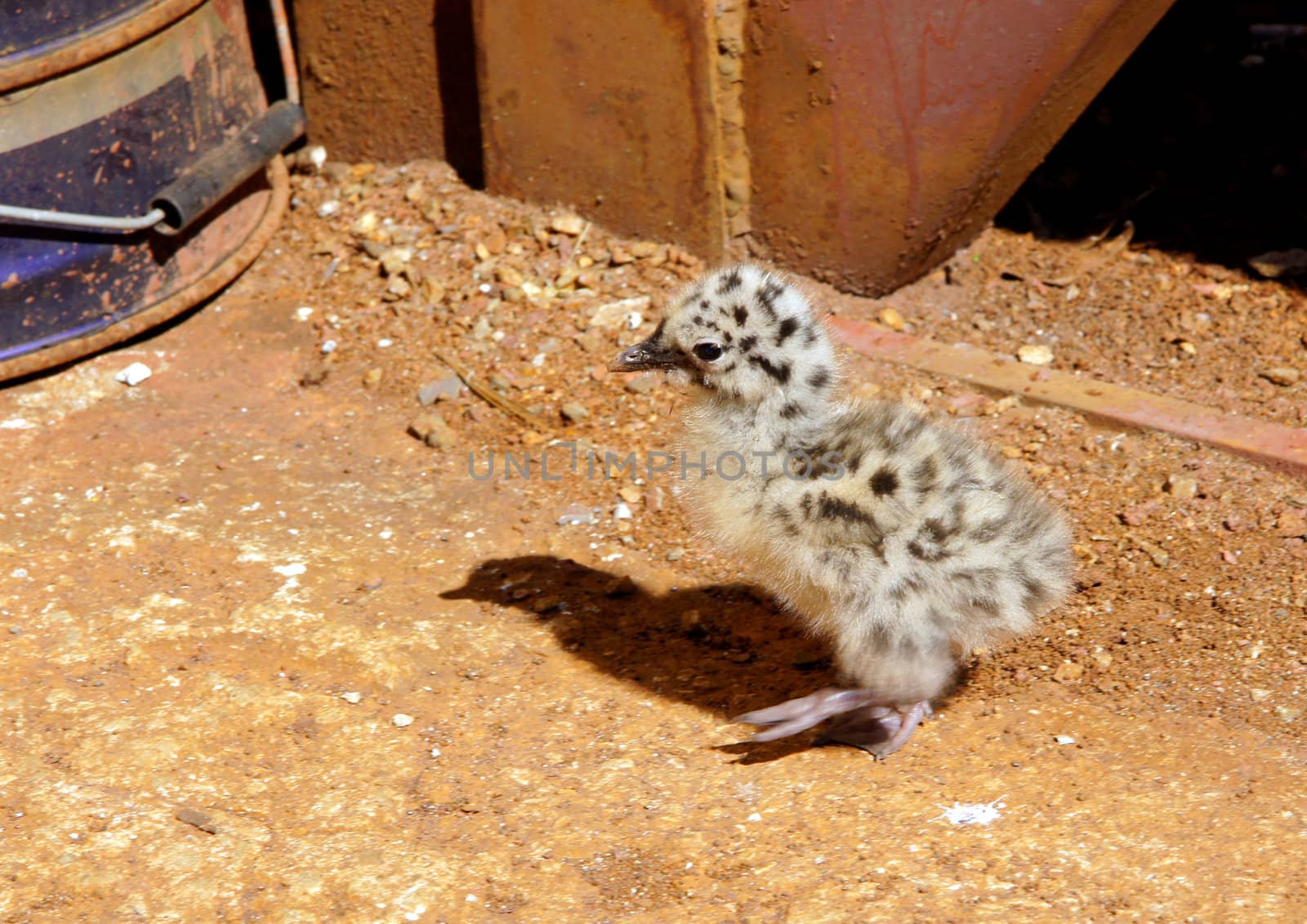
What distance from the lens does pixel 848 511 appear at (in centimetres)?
356

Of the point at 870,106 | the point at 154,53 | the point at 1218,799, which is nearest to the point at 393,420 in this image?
the point at 154,53

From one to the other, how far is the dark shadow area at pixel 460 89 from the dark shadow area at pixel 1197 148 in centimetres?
236

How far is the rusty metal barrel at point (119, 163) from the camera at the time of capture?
511 cm

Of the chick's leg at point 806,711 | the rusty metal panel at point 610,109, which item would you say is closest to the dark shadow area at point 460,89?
the rusty metal panel at point 610,109

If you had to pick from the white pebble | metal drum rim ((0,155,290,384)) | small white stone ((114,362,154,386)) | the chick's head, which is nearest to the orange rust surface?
metal drum rim ((0,155,290,384))

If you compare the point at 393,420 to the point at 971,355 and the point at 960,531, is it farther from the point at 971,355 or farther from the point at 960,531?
the point at 960,531

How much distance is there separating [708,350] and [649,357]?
0.72 ft

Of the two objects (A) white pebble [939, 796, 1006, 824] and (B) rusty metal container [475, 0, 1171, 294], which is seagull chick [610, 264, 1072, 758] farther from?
(B) rusty metal container [475, 0, 1171, 294]

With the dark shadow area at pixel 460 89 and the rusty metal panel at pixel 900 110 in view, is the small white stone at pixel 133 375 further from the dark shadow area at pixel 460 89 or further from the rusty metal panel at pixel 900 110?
the rusty metal panel at pixel 900 110

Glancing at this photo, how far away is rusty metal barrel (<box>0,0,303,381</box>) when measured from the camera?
5.11 m

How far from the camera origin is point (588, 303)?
223 inches

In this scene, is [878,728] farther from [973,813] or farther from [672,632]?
[672,632]

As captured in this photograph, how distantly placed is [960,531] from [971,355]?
6.38 ft

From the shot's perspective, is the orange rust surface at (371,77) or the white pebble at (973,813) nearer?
the white pebble at (973,813)
